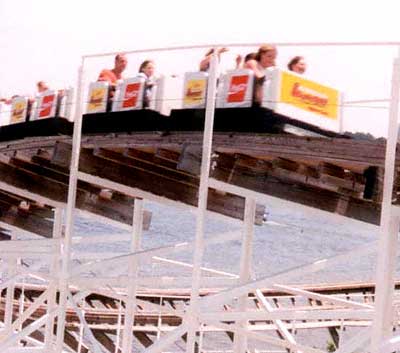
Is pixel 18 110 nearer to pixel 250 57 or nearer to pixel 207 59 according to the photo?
pixel 207 59

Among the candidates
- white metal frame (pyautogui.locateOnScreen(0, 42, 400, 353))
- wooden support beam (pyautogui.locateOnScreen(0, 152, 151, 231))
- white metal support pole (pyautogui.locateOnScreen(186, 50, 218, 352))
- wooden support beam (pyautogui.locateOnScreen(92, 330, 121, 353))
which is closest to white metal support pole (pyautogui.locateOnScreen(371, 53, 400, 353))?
white metal frame (pyautogui.locateOnScreen(0, 42, 400, 353))

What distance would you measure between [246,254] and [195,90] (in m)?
2.42

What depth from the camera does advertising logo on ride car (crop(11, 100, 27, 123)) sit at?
463 inches

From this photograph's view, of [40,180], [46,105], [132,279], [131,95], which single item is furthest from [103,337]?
[131,95]

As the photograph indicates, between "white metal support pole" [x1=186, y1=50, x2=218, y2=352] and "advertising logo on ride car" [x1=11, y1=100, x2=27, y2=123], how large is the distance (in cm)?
289

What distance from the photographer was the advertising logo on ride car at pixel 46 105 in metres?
11.2

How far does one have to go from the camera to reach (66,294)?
36.6 feet

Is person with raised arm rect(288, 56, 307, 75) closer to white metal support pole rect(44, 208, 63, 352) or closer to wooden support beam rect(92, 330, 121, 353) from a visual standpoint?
white metal support pole rect(44, 208, 63, 352)

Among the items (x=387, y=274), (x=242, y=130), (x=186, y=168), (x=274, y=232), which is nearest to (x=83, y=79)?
(x=186, y=168)

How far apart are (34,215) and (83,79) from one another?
5313 mm

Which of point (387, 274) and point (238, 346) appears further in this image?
point (238, 346)

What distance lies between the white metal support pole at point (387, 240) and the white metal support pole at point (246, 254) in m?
2.56

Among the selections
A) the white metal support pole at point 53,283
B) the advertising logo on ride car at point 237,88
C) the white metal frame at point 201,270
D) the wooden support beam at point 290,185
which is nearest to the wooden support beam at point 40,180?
the white metal frame at point 201,270

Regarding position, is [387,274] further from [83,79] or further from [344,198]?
[83,79]
